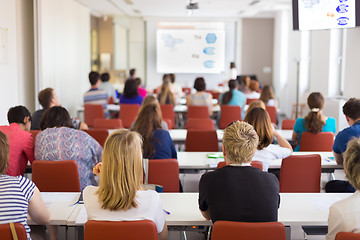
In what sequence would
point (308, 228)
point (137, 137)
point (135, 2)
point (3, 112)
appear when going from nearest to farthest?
1. point (137, 137)
2. point (308, 228)
3. point (3, 112)
4. point (135, 2)

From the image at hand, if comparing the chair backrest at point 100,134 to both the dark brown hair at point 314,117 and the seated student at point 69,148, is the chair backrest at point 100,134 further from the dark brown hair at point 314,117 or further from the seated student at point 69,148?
the dark brown hair at point 314,117

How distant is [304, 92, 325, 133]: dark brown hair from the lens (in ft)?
17.9

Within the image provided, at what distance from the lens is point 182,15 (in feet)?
53.6

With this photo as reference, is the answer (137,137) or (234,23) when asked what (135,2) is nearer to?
(234,23)

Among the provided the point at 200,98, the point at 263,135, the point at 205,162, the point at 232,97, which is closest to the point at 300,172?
the point at 263,135

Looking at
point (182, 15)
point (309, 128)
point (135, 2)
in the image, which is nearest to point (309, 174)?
point (309, 128)

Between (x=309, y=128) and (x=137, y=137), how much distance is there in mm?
3347

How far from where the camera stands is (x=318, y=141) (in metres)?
5.45

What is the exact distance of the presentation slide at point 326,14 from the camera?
6.25 metres

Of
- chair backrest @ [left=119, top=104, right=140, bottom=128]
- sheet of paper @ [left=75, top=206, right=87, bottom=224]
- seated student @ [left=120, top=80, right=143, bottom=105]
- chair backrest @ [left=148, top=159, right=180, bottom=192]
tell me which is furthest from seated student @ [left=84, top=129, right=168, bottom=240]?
seated student @ [left=120, top=80, right=143, bottom=105]

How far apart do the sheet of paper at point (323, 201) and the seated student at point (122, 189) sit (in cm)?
121

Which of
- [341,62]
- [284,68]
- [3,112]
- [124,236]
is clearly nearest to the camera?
[124,236]

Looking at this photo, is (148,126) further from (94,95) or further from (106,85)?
(106,85)

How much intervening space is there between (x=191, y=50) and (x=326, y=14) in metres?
10.2
